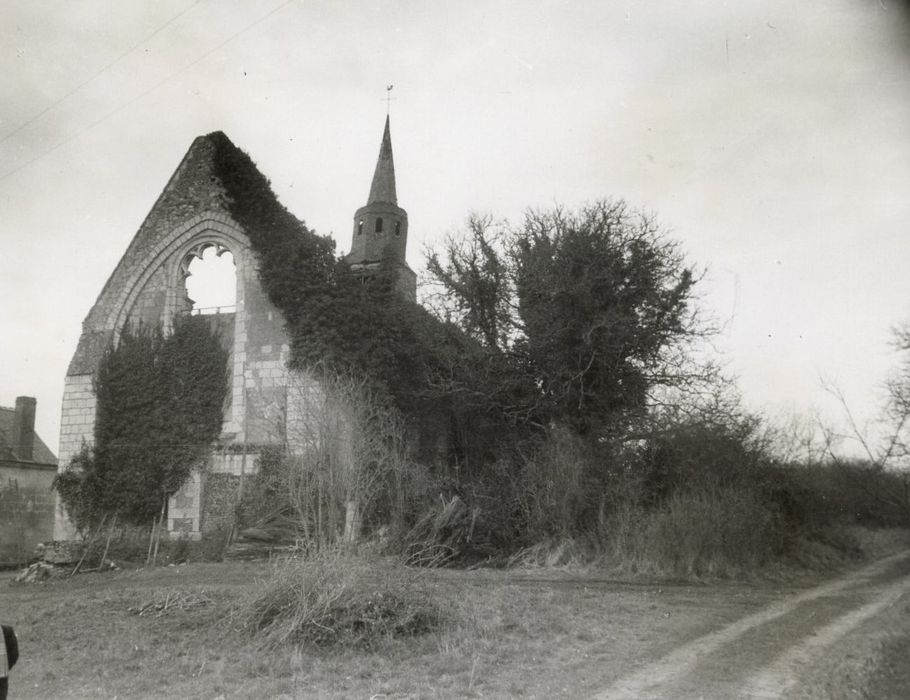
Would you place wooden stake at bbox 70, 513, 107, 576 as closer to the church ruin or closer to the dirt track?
the church ruin

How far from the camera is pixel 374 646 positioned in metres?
8.10

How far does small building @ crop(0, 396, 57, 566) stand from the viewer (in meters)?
26.6

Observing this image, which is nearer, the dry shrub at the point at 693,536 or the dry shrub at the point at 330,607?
the dry shrub at the point at 330,607

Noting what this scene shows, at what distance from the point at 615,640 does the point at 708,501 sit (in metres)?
7.03

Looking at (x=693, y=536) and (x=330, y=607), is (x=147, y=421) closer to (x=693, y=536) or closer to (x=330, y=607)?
(x=330, y=607)

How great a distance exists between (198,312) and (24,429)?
14.4 m

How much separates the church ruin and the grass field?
567 cm

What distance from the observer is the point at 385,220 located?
101 ft

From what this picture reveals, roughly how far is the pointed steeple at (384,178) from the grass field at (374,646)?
21.0m

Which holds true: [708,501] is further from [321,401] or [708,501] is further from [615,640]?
[321,401]

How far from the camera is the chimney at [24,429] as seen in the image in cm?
2953

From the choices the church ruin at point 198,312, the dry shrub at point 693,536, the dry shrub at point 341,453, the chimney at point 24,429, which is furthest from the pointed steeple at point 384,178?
the dry shrub at point 693,536

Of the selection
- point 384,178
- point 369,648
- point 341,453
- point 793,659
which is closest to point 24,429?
point 384,178

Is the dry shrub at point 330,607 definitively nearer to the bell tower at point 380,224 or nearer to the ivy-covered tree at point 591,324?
the ivy-covered tree at point 591,324
